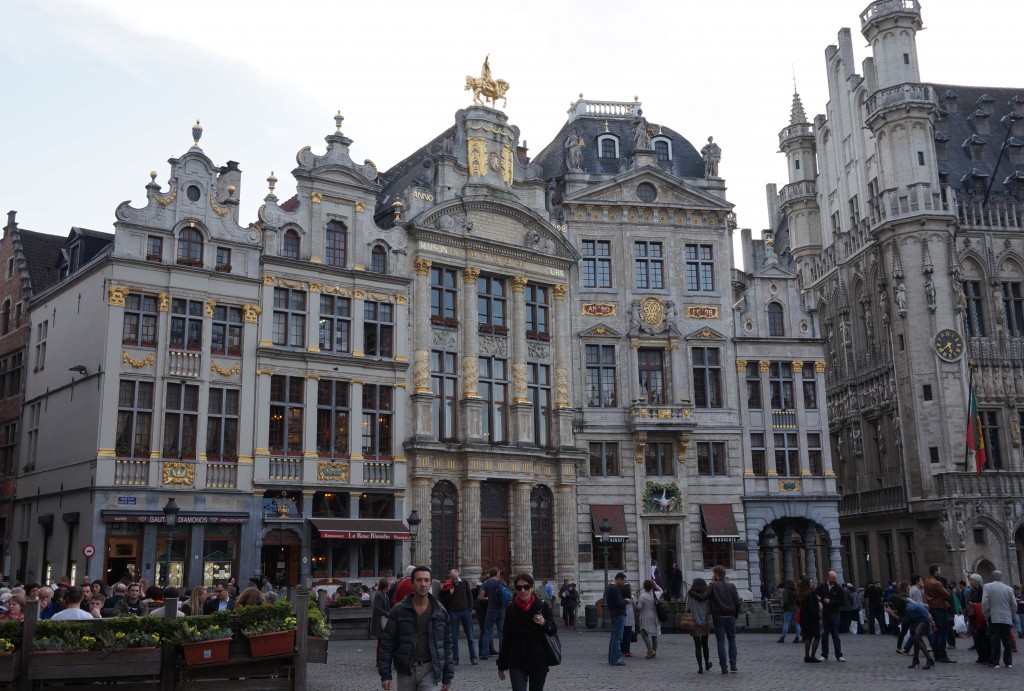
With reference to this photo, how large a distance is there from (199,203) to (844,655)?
23.8 metres

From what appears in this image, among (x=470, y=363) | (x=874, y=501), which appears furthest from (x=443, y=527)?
(x=874, y=501)

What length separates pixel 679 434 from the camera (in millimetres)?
41594

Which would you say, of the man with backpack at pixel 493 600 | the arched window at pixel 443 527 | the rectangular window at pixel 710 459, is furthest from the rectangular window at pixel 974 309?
the man with backpack at pixel 493 600

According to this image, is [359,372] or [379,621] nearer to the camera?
[379,621]

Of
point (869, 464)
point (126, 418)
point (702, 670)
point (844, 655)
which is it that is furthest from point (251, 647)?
point (869, 464)

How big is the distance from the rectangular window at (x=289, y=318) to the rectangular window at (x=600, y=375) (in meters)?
12.1

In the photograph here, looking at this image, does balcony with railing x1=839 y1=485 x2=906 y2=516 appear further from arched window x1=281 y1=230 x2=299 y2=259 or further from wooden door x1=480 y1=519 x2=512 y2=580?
arched window x1=281 y1=230 x2=299 y2=259

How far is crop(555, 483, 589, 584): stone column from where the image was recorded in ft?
130

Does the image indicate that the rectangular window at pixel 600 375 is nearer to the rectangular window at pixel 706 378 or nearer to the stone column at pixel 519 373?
the stone column at pixel 519 373

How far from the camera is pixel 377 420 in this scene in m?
36.7

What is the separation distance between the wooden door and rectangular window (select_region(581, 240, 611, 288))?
10555 mm

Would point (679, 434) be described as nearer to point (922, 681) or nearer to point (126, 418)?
point (126, 418)

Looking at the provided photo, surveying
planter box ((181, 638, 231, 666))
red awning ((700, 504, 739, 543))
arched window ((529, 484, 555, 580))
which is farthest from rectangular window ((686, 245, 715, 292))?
planter box ((181, 638, 231, 666))

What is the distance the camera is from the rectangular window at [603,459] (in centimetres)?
4128
